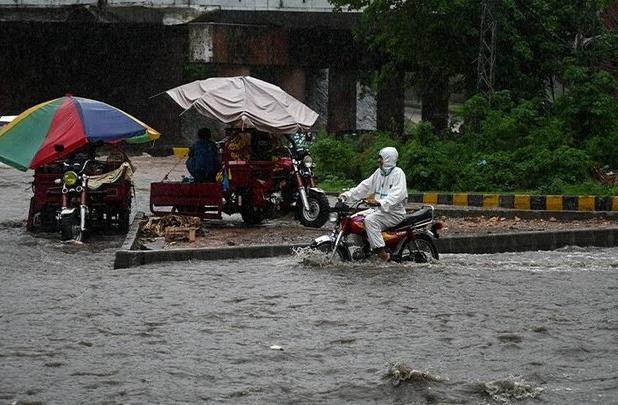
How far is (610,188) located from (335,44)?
21550 millimetres

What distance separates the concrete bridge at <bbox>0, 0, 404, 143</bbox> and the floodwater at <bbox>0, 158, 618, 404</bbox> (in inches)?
926

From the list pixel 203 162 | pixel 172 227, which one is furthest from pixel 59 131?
pixel 203 162

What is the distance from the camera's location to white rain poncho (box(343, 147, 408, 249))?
13773 millimetres

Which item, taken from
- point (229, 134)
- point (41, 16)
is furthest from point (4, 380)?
point (41, 16)

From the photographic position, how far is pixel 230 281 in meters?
13.2

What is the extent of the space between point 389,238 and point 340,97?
32837 millimetres

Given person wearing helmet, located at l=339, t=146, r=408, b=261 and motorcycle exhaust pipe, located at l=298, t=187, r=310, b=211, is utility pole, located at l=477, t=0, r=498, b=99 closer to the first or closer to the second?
motorcycle exhaust pipe, located at l=298, t=187, r=310, b=211

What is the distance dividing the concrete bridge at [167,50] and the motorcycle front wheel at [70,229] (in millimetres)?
21020

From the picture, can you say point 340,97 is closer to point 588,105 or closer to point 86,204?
point 588,105

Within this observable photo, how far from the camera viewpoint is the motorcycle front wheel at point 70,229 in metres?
16.8

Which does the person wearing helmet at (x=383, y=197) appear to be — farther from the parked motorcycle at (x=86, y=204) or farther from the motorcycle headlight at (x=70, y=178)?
the motorcycle headlight at (x=70, y=178)

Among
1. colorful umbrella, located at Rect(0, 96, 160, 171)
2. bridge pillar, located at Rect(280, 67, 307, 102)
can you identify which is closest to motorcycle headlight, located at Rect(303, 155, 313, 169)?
colorful umbrella, located at Rect(0, 96, 160, 171)

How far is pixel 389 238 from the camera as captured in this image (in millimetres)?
13938

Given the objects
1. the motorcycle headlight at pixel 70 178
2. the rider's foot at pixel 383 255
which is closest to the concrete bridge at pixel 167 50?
the motorcycle headlight at pixel 70 178
